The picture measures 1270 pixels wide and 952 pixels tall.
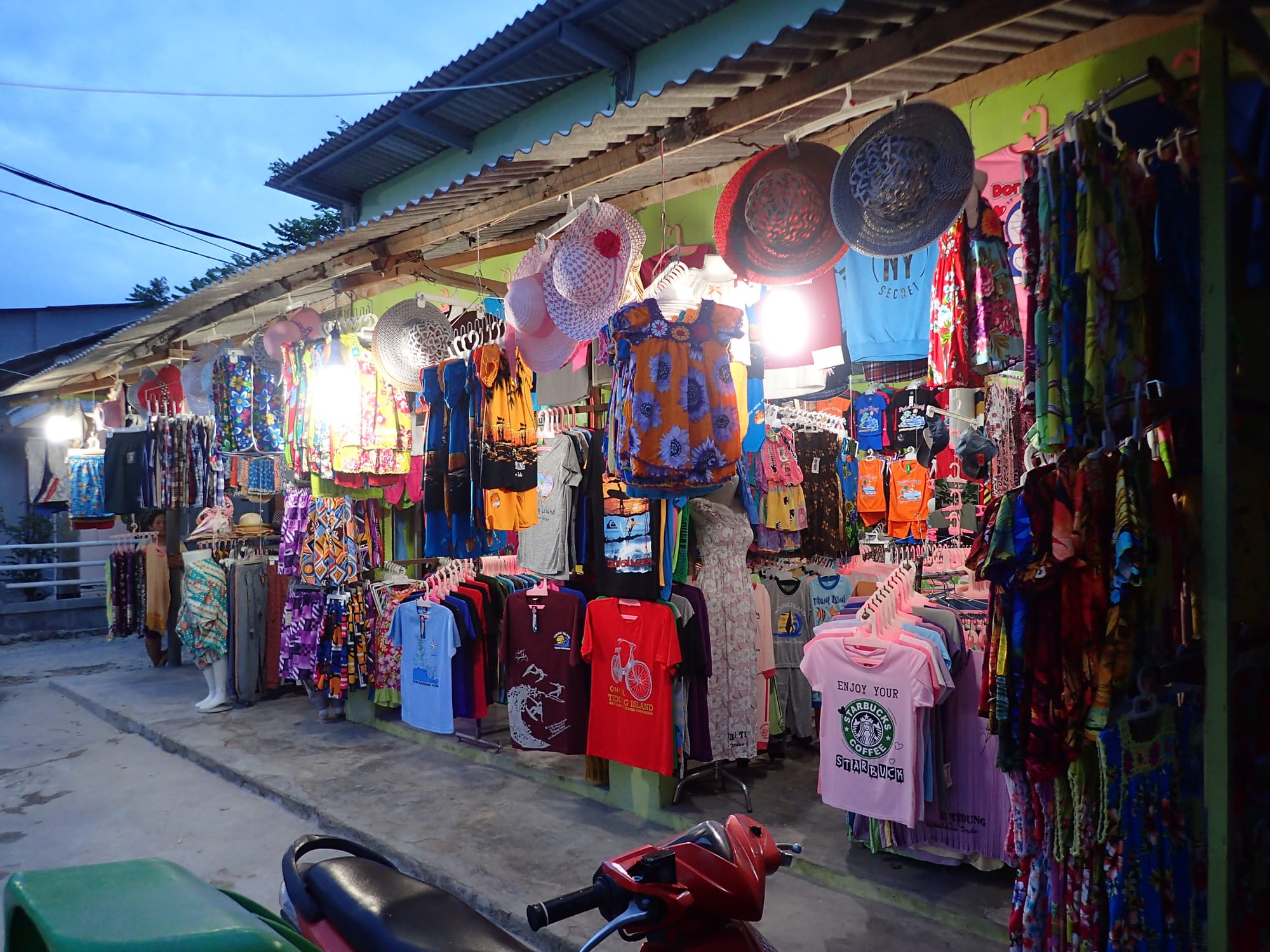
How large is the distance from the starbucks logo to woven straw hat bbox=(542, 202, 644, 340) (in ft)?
6.99

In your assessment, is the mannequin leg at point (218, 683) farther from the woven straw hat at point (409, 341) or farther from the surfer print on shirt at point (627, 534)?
the surfer print on shirt at point (627, 534)

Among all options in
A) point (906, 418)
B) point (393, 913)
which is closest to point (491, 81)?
point (906, 418)

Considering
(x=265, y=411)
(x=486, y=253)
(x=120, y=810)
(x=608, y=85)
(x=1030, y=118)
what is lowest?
(x=120, y=810)

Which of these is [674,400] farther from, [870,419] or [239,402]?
[239,402]

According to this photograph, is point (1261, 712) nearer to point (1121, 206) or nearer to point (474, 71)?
point (1121, 206)

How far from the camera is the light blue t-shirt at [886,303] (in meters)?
3.64

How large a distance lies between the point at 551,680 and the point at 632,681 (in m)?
0.62

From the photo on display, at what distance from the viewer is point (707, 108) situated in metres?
3.41

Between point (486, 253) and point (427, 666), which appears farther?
point (486, 253)

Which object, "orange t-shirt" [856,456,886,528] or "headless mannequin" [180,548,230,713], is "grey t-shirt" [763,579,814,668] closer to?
"orange t-shirt" [856,456,886,528]

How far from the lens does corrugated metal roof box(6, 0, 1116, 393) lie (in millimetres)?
2770

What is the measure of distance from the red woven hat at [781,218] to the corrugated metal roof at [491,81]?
4020 millimetres

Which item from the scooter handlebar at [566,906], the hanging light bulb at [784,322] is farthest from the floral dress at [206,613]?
the scooter handlebar at [566,906]

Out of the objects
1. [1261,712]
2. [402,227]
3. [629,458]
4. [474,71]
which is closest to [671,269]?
[629,458]
